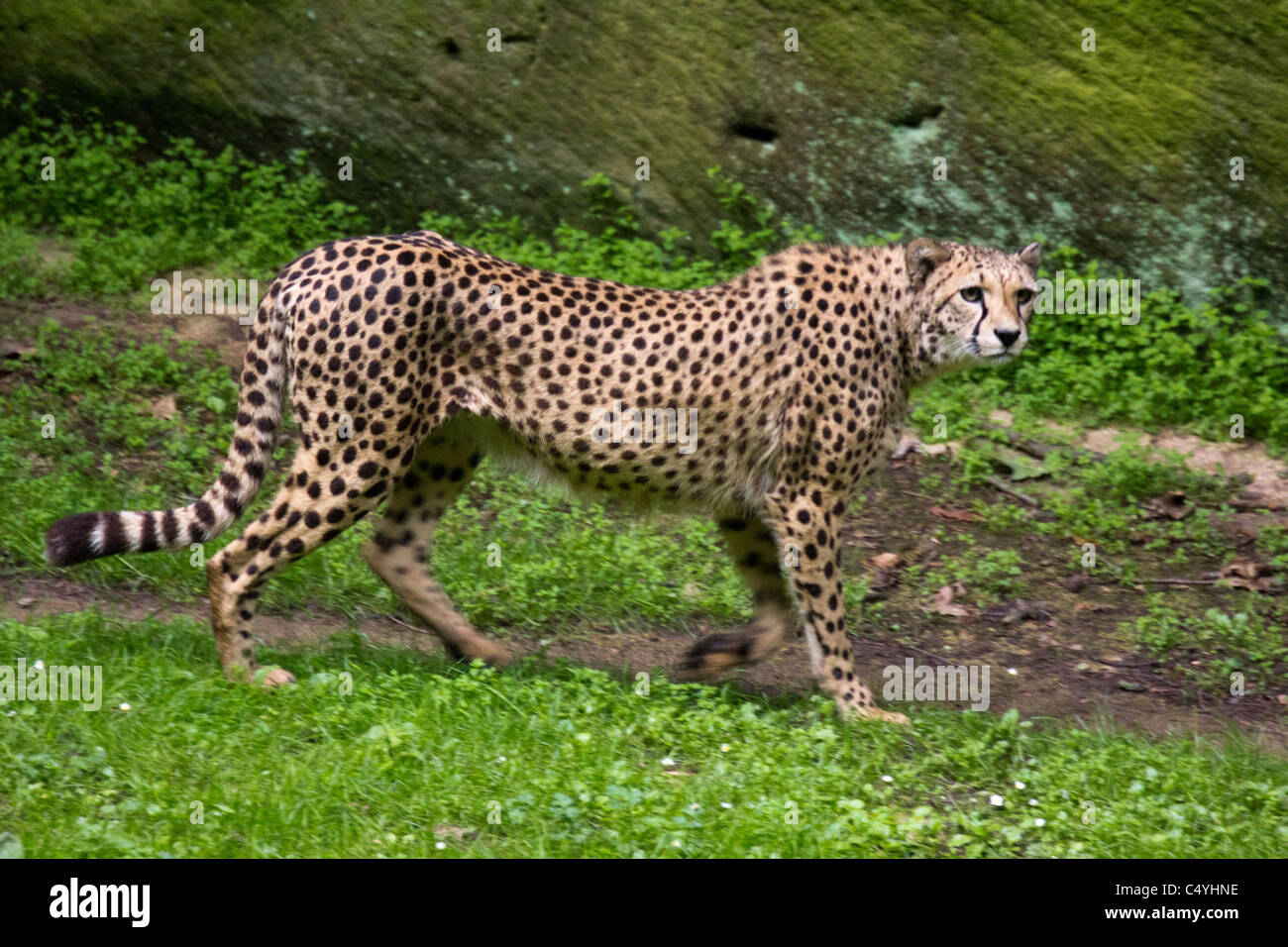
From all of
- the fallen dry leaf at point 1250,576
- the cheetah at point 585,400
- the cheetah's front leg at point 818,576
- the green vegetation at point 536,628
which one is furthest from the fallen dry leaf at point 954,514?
the cheetah's front leg at point 818,576

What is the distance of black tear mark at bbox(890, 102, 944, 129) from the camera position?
10148mm

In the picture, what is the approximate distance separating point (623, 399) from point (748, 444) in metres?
0.58

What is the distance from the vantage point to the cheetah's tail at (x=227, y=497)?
5840 mm

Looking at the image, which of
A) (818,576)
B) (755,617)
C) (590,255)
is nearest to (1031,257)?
(818,576)

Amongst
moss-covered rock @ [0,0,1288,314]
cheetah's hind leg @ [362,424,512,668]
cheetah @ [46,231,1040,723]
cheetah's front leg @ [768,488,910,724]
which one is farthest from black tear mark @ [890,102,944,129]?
cheetah's hind leg @ [362,424,512,668]

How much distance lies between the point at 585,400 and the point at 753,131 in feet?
15.7

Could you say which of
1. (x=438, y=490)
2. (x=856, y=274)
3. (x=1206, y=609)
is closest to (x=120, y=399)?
(x=438, y=490)

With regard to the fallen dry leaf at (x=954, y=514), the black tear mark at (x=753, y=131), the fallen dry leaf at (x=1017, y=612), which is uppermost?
the black tear mark at (x=753, y=131)

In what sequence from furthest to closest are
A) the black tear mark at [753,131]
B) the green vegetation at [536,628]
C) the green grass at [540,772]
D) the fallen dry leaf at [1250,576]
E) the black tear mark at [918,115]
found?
the black tear mark at [753,131]
the black tear mark at [918,115]
the fallen dry leaf at [1250,576]
the green vegetation at [536,628]
the green grass at [540,772]

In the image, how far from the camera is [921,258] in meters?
6.50

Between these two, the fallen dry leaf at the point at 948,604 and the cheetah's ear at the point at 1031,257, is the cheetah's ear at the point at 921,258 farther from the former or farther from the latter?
the fallen dry leaf at the point at 948,604

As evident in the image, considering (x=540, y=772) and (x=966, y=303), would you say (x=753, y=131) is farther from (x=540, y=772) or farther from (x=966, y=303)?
(x=540, y=772)

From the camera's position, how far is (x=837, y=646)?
253 inches

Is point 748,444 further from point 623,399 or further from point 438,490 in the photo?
point 438,490
